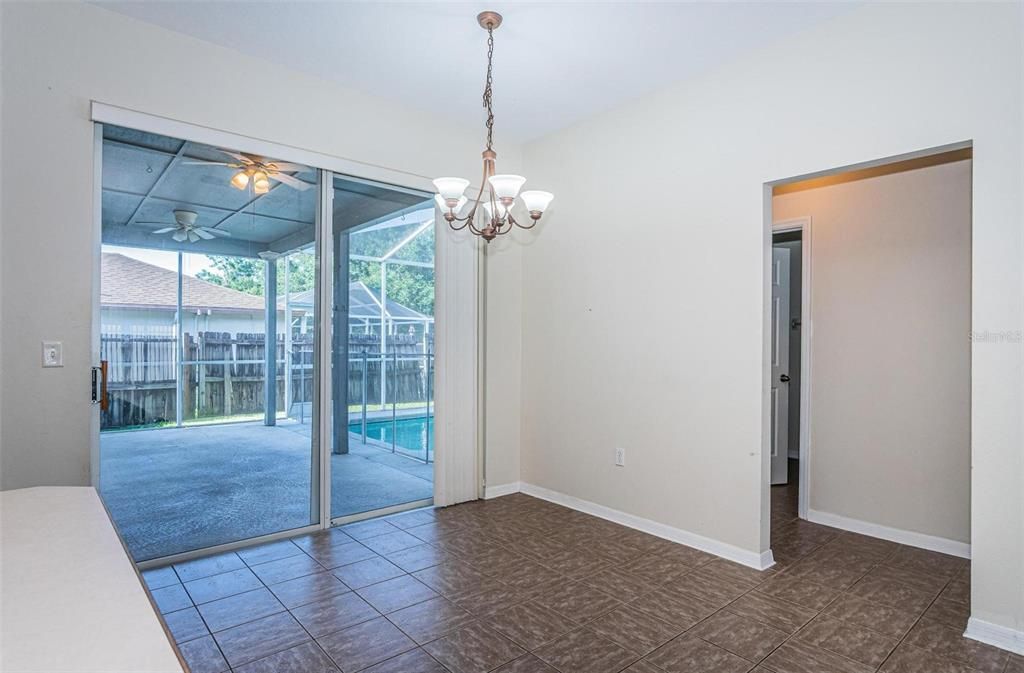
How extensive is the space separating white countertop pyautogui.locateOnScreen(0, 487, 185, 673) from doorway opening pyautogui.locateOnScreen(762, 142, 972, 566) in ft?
9.76

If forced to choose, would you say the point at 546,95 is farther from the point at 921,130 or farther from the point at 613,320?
the point at 921,130

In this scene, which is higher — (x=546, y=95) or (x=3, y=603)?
(x=546, y=95)

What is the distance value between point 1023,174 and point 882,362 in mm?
1559

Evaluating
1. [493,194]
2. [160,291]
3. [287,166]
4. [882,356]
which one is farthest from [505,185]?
[882,356]

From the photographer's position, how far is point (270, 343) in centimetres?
347

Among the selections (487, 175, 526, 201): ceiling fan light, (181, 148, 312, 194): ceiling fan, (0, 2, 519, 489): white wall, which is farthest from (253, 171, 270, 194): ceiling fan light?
(487, 175, 526, 201): ceiling fan light

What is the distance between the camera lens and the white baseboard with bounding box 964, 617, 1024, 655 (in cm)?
222

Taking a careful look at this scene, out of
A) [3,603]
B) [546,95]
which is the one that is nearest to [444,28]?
[546,95]

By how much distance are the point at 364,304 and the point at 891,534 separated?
3714mm

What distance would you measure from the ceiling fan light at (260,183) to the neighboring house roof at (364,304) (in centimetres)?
66

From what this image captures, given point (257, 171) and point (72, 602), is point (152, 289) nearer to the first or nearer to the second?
point (257, 171)

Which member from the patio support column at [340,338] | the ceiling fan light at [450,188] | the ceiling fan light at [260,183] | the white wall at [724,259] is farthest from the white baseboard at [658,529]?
the ceiling fan light at [260,183]

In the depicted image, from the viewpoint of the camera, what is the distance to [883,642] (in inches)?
90.3

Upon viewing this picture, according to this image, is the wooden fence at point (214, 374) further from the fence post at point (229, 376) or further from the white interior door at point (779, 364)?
the white interior door at point (779, 364)
